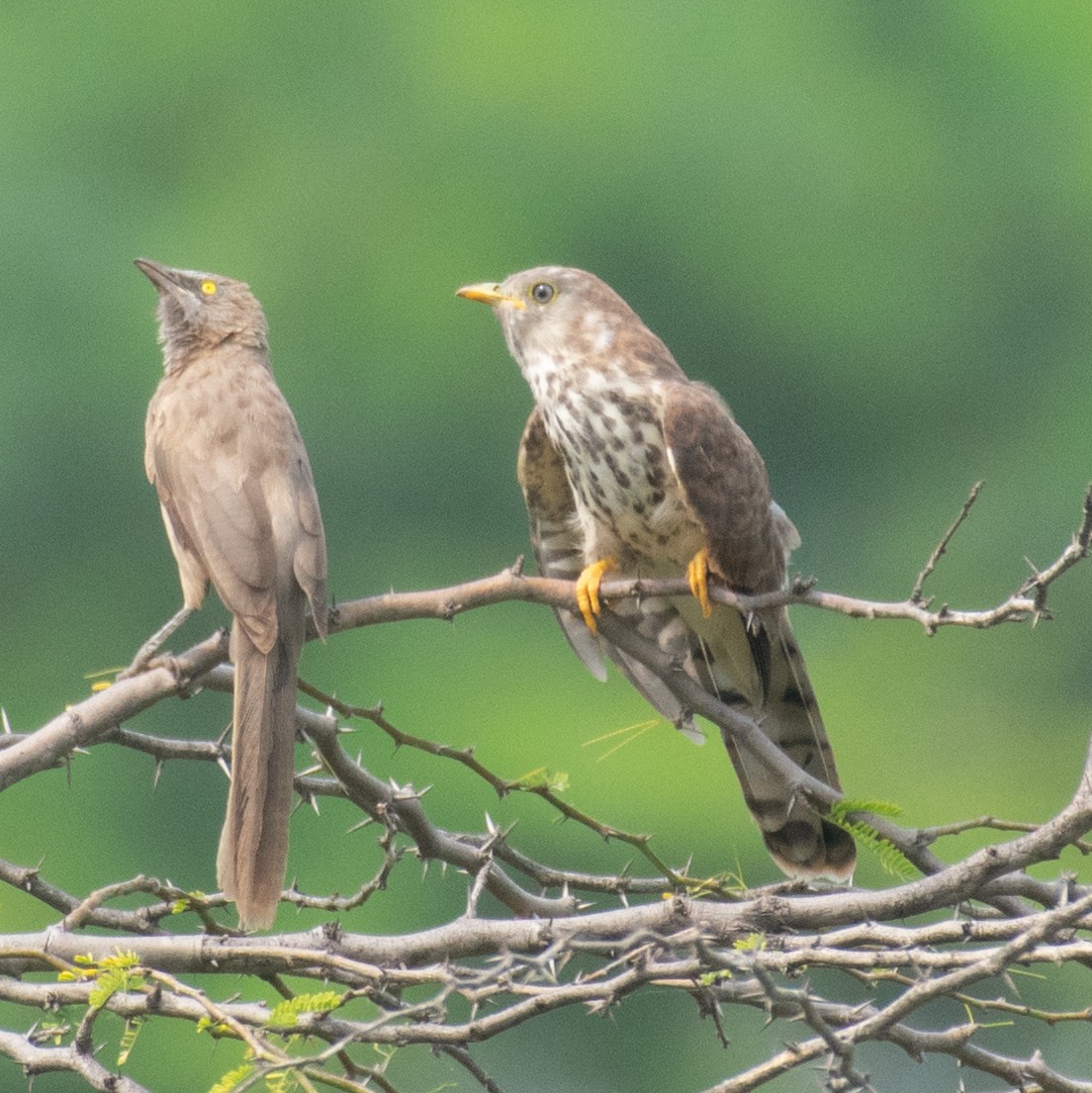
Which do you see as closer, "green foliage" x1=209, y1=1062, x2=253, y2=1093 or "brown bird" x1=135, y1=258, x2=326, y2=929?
"green foliage" x1=209, y1=1062, x2=253, y2=1093

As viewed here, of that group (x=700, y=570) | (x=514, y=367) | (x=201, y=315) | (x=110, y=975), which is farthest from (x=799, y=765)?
(x=514, y=367)

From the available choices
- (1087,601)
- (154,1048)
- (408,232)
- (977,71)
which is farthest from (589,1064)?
(977,71)

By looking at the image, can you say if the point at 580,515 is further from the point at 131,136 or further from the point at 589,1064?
the point at 131,136

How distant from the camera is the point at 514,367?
11141 millimetres

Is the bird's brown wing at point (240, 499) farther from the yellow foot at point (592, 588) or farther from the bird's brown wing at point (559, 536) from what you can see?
the bird's brown wing at point (559, 536)

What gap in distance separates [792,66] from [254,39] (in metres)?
3.97

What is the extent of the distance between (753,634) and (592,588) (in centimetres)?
46

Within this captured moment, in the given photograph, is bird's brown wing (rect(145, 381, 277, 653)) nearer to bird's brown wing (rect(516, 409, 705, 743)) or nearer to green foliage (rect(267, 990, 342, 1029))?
green foliage (rect(267, 990, 342, 1029))

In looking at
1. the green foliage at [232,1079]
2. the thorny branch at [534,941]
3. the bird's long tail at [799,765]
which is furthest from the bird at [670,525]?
the green foliage at [232,1079]

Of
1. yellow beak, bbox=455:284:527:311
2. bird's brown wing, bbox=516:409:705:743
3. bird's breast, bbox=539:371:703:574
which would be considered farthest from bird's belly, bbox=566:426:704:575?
yellow beak, bbox=455:284:527:311

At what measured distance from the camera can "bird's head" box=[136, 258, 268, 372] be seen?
3307mm

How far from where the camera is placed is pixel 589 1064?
9.69m

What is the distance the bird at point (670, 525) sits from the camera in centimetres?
328

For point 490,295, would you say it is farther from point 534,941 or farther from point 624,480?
point 534,941
